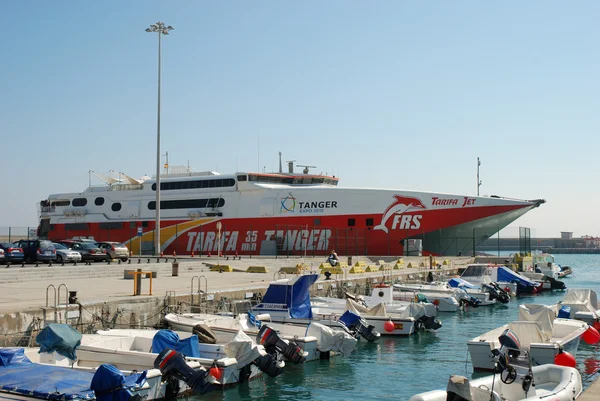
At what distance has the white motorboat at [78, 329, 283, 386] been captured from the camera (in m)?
12.3

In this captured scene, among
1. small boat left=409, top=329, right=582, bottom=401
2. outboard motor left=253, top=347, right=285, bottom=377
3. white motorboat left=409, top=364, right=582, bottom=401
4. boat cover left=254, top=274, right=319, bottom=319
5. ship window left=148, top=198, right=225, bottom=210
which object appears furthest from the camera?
ship window left=148, top=198, right=225, bottom=210

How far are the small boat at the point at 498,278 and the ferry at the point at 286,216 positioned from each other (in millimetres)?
6491

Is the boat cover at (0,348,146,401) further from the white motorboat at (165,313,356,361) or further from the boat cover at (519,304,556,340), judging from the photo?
the boat cover at (519,304,556,340)

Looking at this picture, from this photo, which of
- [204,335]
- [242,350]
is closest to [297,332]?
[204,335]

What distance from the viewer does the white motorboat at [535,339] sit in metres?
13.8

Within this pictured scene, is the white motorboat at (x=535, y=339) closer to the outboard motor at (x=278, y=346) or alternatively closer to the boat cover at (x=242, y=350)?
the outboard motor at (x=278, y=346)

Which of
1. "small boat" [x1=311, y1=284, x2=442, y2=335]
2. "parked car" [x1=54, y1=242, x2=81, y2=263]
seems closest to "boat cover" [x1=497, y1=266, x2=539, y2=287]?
"small boat" [x1=311, y1=284, x2=442, y2=335]

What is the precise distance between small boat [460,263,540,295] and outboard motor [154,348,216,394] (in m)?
23.2

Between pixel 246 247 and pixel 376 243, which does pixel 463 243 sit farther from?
pixel 246 247

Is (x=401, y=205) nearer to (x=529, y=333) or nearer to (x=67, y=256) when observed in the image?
(x=67, y=256)

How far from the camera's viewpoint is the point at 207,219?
158 feet

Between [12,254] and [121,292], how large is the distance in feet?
44.2

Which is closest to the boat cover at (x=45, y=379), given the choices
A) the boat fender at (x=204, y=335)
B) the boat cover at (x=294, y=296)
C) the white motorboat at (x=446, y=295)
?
the boat fender at (x=204, y=335)

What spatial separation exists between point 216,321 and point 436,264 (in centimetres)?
2540
